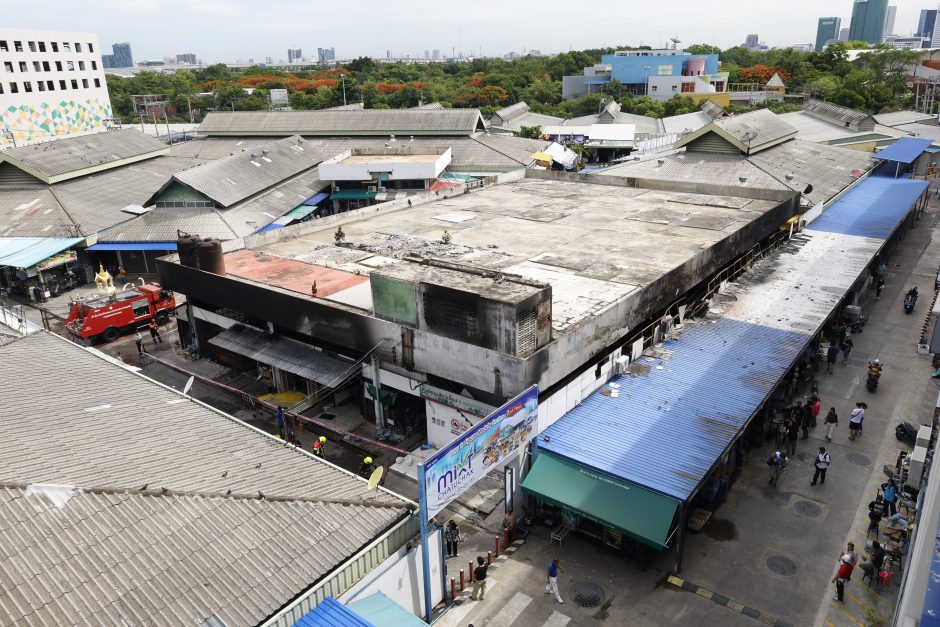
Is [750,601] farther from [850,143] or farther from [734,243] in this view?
[850,143]

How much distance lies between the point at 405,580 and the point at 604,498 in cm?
621

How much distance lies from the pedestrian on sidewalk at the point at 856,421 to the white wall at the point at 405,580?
56.4 feet

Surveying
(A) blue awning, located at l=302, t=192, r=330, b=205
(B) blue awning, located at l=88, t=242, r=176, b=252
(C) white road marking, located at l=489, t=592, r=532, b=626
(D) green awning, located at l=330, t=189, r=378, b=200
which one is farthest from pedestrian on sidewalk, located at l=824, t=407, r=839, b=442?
(A) blue awning, located at l=302, t=192, r=330, b=205

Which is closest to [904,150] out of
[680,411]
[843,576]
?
[680,411]

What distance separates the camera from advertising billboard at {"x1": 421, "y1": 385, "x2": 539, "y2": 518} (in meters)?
16.8

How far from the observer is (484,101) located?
130750 mm

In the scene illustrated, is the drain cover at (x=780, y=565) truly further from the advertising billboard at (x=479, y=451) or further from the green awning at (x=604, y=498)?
the advertising billboard at (x=479, y=451)

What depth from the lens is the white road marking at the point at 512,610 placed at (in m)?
17.6

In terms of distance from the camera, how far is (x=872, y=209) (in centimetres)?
4688

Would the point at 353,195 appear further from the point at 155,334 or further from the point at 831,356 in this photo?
the point at 831,356

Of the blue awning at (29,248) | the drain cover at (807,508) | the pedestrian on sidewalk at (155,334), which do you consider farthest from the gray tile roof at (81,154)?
the drain cover at (807,508)

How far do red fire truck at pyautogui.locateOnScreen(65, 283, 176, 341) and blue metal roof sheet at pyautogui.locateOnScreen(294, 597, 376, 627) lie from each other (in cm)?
2679

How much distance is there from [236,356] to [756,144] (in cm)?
4413

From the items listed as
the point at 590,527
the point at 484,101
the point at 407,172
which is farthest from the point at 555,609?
the point at 484,101
